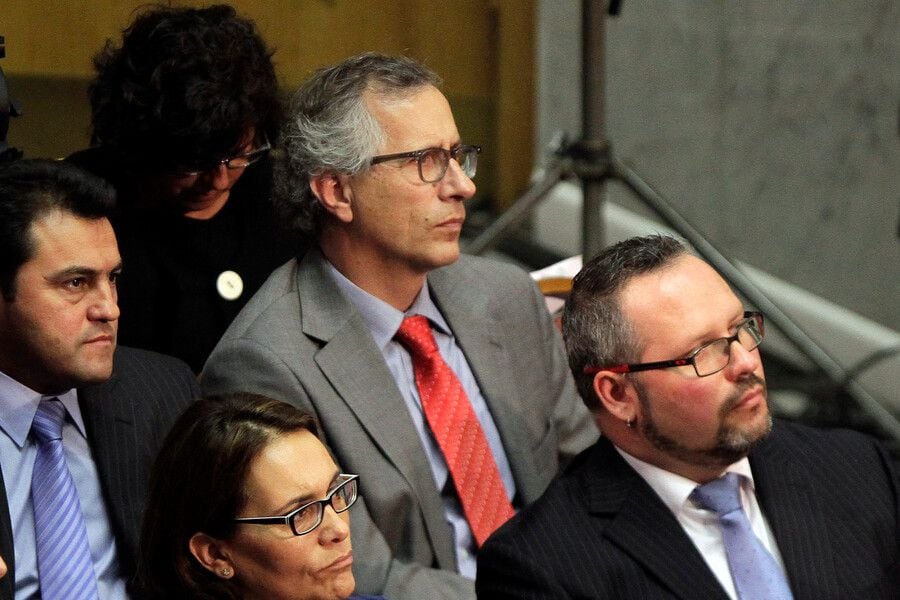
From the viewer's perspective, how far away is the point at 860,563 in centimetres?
196

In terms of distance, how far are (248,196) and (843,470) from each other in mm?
1127

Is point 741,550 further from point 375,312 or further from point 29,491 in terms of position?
point 29,491

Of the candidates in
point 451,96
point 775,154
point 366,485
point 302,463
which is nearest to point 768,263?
point 775,154

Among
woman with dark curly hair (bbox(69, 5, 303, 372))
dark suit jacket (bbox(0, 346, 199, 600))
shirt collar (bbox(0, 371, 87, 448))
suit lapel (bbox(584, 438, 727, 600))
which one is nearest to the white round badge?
woman with dark curly hair (bbox(69, 5, 303, 372))

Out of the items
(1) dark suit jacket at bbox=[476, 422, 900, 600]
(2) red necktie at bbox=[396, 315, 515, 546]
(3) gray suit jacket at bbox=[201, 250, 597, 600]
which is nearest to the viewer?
(1) dark suit jacket at bbox=[476, 422, 900, 600]

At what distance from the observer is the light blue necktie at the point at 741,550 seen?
1.91m

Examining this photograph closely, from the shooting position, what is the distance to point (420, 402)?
227cm

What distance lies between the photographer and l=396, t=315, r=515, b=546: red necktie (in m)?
2.22

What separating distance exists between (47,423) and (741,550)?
958mm

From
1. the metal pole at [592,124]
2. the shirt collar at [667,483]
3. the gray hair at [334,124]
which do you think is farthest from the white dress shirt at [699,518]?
the metal pole at [592,124]

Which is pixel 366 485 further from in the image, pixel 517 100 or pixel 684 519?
pixel 517 100

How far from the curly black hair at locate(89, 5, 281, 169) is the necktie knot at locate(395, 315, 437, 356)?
0.40 m

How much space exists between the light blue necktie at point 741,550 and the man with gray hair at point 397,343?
403 mm

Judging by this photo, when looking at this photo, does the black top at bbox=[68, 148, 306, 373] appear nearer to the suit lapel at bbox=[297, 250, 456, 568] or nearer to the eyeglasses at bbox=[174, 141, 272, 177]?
the eyeglasses at bbox=[174, 141, 272, 177]
